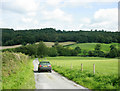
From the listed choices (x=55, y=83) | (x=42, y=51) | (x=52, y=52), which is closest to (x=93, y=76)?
(x=55, y=83)

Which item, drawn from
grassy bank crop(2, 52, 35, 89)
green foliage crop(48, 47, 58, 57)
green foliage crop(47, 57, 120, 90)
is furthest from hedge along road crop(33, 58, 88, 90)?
green foliage crop(48, 47, 58, 57)

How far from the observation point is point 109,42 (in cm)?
18325

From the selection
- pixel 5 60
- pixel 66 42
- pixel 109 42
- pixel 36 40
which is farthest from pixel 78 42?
pixel 5 60

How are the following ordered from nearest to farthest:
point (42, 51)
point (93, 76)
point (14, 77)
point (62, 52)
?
point (14, 77) < point (93, 76) < point (42, 51) < point (62, 52)

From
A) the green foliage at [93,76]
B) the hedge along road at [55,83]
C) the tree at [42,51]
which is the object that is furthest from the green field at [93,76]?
the tree at [42,51]

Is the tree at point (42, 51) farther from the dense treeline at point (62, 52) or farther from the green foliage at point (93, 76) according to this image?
the green foliage at point (93, 76)


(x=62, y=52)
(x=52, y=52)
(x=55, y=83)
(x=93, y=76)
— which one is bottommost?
(x=62, y=52)

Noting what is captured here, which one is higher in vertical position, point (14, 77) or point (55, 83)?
point (14, 77)

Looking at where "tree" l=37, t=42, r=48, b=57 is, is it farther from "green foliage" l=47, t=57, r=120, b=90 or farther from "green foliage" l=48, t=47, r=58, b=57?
"green foliage" l=47, t=57, r=120, b=90

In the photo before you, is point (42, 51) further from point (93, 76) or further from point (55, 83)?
point (55, 83)

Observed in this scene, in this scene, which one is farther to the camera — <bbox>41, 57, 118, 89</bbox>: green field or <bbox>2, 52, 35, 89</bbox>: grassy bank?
<bbox>41, 57, 118, 89</bbox>: green field

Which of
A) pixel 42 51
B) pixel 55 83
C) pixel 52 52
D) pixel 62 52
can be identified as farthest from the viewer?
pixel 62 52

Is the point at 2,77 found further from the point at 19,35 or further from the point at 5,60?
the point at 19,35

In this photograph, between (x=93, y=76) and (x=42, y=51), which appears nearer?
(x=93, y=76)
